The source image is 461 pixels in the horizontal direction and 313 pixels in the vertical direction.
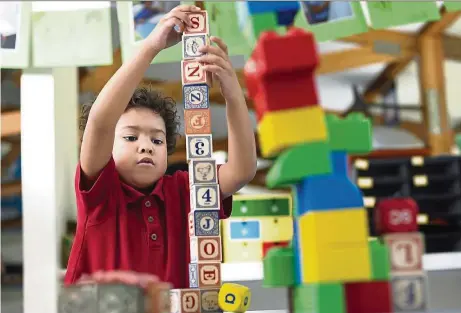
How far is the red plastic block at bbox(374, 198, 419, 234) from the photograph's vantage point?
517 millimetres

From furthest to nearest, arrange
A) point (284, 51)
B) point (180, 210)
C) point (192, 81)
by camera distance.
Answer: point (180, 210)
point (192, 81)
point (284, 51)

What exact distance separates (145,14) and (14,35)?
0.32 m

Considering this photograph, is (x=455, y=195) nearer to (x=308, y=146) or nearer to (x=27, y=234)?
(x=27, y=234)

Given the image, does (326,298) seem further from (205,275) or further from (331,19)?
(331,19)

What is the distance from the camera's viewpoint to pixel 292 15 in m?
0.49

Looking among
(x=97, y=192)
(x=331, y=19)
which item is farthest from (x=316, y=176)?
(x=331, y=19)

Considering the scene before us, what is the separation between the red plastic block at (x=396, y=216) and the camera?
1.69 ft

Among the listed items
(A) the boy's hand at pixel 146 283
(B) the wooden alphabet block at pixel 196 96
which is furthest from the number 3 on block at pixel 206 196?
(A) the boy's hand at pixel 146 283

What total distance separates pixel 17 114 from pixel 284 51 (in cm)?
161

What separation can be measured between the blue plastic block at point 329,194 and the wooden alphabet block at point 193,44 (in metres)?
0.32

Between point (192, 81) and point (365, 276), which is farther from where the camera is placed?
point (192, 81)

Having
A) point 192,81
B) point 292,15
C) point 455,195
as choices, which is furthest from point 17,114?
point 292,15

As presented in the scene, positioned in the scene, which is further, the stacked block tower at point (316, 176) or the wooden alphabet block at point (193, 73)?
the wooden alphabet block at point (193, 73)

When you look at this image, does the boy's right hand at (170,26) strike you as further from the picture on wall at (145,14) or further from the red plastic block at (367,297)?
the picture on wall at (145,14)
